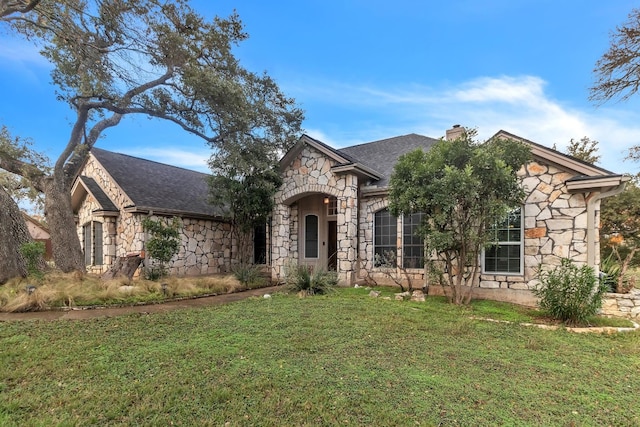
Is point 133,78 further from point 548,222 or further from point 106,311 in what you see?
point 548,222

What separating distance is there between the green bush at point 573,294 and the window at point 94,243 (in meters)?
16.2

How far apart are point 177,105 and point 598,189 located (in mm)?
12551

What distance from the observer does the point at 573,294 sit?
6195mm

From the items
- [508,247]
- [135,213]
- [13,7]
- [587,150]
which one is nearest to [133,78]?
[13,7]

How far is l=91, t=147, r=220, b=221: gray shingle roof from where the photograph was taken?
1270 centimetres

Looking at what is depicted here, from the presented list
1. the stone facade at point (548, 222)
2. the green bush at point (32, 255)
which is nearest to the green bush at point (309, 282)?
the stone facade at point (548, 222)

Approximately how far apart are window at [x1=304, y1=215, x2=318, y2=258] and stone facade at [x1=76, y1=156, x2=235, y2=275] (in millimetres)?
4195

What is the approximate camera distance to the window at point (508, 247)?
8.14 metres

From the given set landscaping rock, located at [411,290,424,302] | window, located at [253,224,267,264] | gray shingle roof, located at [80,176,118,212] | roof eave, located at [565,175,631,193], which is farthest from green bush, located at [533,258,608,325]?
gray shingle roof, located at [80,176,118,212]

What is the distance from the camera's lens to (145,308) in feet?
23.8

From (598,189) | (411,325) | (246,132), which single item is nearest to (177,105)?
(246,132)

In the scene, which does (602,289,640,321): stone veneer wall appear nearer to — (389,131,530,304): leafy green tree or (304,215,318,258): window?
(389,131,530,304): leafy green tree

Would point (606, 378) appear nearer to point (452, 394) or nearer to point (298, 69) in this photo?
point (452, 394)

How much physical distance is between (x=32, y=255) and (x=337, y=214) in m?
9.40
